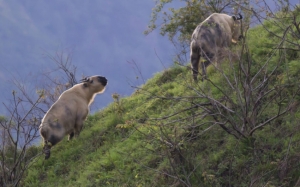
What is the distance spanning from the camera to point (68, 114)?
12133mm

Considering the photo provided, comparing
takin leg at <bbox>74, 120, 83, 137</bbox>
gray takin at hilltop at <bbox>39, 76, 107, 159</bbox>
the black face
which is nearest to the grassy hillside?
takin leg at <bbox>74, 120, 83, 137</bbox>

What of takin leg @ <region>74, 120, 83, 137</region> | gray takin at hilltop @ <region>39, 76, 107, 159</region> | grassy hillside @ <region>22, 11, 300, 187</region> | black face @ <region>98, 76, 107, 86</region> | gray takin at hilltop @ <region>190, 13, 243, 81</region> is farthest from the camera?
black face @ <region>98, 76, 107, 86</region>

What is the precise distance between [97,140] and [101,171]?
2.11 meters

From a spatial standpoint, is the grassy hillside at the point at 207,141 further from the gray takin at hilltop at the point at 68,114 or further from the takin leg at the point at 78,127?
the gray takin at hilltop at the point at 68,114

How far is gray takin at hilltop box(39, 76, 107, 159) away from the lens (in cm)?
1154

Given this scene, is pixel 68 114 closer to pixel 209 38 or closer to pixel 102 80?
pixel 102 80

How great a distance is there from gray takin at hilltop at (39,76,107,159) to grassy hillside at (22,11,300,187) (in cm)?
33

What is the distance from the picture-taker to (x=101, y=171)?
9.37m

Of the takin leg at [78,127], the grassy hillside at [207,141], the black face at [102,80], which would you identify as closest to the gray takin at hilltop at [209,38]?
the grassy hillside at [207,141]

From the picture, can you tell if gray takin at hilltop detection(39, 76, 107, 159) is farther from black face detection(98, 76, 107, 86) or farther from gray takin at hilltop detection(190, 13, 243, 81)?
gray takin at hilltop detection(190, 13, 243, 81)

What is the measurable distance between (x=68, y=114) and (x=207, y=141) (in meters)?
4.80

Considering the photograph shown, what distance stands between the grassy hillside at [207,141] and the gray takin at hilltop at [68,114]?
1.10 feet

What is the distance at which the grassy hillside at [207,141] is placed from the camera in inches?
277

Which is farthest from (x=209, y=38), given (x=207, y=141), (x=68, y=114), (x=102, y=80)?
(x=102, y=80)
